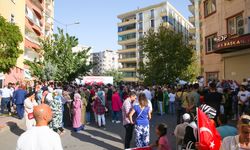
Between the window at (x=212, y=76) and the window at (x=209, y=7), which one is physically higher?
the window at (x=209, y=7)

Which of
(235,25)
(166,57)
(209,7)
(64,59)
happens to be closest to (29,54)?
(64,59)

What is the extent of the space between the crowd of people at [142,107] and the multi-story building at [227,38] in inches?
134

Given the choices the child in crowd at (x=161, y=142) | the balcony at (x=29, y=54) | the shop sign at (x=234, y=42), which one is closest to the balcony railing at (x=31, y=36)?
the balcony at (x=29, y=54)

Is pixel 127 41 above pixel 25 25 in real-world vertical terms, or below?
above

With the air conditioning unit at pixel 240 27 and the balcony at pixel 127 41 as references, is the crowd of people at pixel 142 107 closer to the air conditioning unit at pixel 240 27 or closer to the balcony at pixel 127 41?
the air conditioning unit at pixel 240 27

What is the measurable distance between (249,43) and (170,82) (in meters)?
15.8

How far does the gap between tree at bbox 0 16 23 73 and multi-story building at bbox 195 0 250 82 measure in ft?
40.2

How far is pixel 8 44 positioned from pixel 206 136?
38.0 feet

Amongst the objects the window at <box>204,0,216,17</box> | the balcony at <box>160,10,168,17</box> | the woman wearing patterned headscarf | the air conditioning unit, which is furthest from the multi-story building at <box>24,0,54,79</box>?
the balcony at <box>160,10,168,17</box>

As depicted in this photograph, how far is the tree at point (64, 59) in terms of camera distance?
3509cm

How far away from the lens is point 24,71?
4275 cm

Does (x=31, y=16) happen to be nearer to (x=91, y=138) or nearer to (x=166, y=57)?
(x=166, y=57)

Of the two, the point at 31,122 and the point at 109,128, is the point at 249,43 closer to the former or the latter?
the point at 109,128

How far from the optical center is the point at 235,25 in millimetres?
22797
